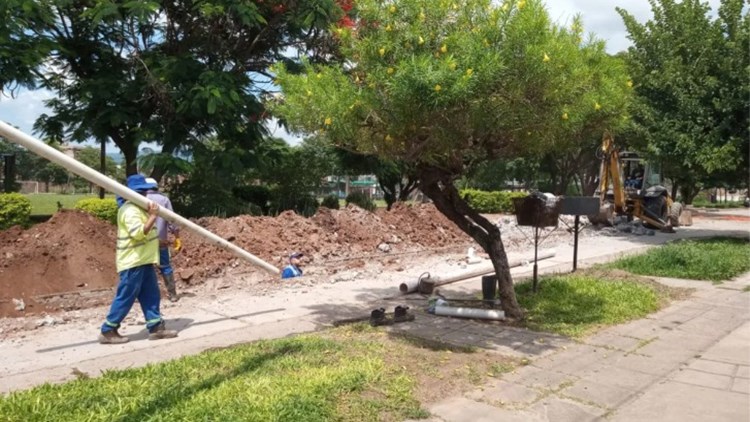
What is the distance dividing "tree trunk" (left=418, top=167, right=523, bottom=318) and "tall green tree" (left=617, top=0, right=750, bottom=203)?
9.41m

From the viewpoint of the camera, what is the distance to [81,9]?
14438 mm

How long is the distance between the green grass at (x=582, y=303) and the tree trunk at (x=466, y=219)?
1.28ft

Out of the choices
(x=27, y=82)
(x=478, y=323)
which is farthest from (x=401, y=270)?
(x=27, y=82)

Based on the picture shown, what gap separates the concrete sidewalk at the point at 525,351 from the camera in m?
4.60

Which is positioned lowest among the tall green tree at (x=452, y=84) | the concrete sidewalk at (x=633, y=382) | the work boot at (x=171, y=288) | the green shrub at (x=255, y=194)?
the concrete sidewalk at (x=633, y=382)

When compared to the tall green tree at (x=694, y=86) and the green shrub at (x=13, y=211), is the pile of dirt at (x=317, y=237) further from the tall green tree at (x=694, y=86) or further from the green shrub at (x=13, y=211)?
the tall green tree at (x=694, y=86)

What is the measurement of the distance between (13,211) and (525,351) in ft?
36.0

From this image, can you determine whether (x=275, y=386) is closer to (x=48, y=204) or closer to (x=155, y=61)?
(x=155, y=61)

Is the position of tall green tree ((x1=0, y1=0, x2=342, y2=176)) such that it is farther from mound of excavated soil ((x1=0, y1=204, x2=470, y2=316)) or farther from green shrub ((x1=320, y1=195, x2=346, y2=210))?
green shrub ((x1=320, y1=195, x2=346, y2=210))

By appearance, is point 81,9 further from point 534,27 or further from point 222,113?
point 534,27

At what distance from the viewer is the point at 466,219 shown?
6945 mm

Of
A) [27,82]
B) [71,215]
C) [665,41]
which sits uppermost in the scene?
[665,41]

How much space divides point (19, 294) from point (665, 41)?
51.3 ft

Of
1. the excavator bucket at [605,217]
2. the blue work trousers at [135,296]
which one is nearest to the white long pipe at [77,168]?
the blue work trousers at [135,296]
